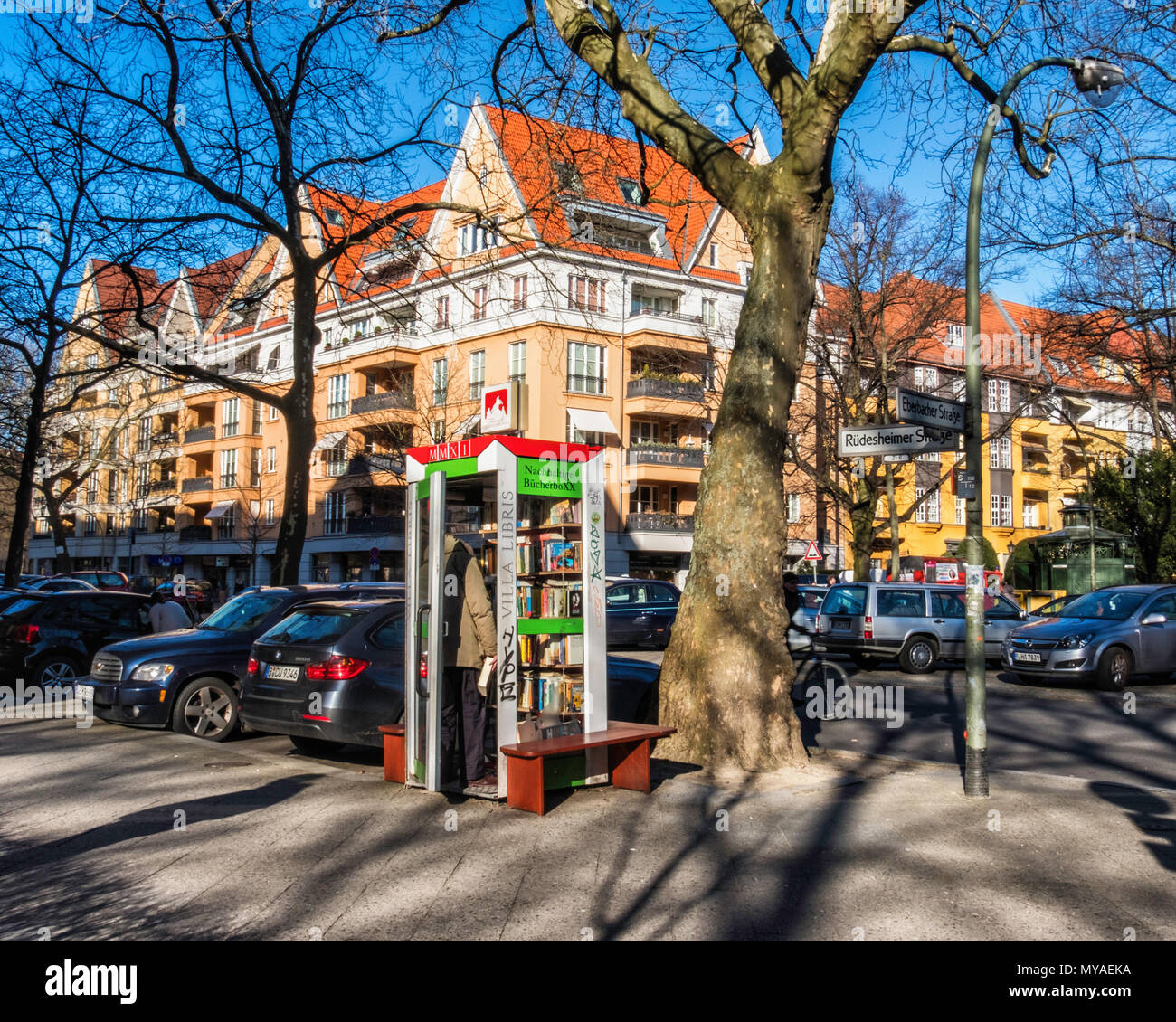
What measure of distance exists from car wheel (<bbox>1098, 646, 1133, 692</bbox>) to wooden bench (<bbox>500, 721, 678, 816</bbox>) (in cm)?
1102

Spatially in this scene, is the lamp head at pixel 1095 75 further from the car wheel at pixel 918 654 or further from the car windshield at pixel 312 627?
the car wheel at pixel 918 654

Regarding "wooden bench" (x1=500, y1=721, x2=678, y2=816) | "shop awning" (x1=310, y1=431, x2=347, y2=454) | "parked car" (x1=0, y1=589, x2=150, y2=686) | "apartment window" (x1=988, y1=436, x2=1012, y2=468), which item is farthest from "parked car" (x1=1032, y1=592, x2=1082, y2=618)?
"apartment window" (x1=988, y1=436, x2=1012, y2=468)

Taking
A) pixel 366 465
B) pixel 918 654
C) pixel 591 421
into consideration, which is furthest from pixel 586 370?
pixel 918 654

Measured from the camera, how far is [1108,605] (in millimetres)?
18047

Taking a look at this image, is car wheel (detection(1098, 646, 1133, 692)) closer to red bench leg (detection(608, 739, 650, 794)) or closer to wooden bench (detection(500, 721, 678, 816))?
wooden bench (detection(500, 721, 678, 816))

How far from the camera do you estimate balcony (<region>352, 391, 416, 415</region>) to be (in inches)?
1797

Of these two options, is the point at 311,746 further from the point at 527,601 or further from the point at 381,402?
the point at 381,402

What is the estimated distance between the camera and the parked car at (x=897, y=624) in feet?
69.0

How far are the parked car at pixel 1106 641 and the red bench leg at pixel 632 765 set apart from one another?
1106 cm

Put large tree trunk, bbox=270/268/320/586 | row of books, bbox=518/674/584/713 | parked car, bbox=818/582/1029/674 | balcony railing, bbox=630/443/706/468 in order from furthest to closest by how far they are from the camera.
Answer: balcony railing, bbox=630/443/706/468, parked car, bbox=818/582/1029/674, large tree trunk, bbox=270/268/320/586, row of books, bbox=518/674/584/713

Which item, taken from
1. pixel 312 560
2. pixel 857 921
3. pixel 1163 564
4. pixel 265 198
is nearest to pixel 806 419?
pixel 1163 564

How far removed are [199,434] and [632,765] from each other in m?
59.8

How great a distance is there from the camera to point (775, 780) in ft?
28.9

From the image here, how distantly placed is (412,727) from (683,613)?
102 inches
